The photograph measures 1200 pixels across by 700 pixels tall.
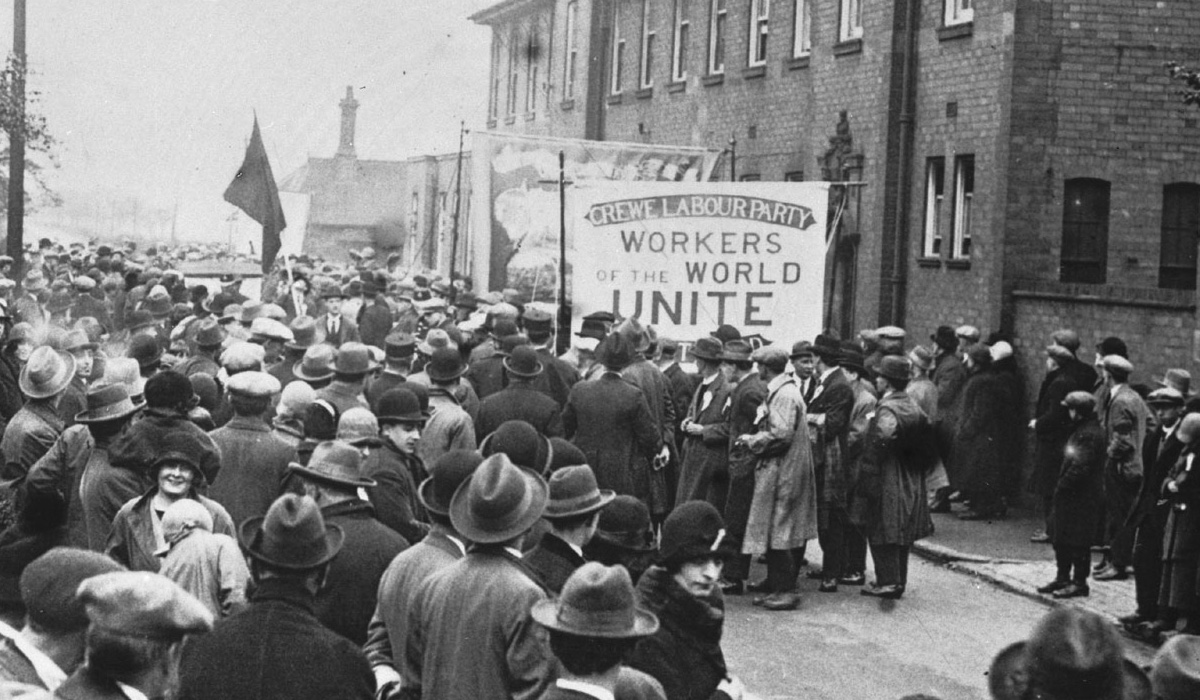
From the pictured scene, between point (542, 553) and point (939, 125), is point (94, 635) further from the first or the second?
point (939, 125)

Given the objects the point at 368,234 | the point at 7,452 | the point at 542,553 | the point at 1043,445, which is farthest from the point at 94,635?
the point at 368,234

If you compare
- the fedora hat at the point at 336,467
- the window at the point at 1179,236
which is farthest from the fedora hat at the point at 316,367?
the window at the point at 1179,236

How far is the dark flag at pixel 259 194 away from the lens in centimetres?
1772

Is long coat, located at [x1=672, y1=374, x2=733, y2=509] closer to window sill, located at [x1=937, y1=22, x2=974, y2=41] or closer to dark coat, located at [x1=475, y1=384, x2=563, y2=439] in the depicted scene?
dark coat, located at [x1=475, y1=384, x2=563, y2=439]

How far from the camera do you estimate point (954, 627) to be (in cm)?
1298

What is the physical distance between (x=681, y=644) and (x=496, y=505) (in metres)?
0.76

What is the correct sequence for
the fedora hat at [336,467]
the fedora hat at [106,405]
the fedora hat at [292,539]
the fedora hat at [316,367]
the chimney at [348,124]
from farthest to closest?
the chimney at [348,124] → the fedora hat at [316,367] → the fedora hat at [106,405] → the fedora hat at [336,467] → the fedora hat at [292,539]

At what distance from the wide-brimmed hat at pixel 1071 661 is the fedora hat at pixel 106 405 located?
5268 millimetres

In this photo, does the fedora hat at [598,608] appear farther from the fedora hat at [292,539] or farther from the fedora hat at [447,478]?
the fedora hat at [447,478]

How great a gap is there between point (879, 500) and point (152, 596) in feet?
31.2

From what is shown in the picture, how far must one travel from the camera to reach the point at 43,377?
9875mm

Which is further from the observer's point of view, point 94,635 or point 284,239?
point 284,239

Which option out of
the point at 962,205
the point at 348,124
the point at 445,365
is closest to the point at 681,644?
the point at 445,365

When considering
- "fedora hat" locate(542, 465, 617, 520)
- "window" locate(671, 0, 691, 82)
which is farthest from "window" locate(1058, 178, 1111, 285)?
"fedora hat" locate(542, 465, 617, 520)
